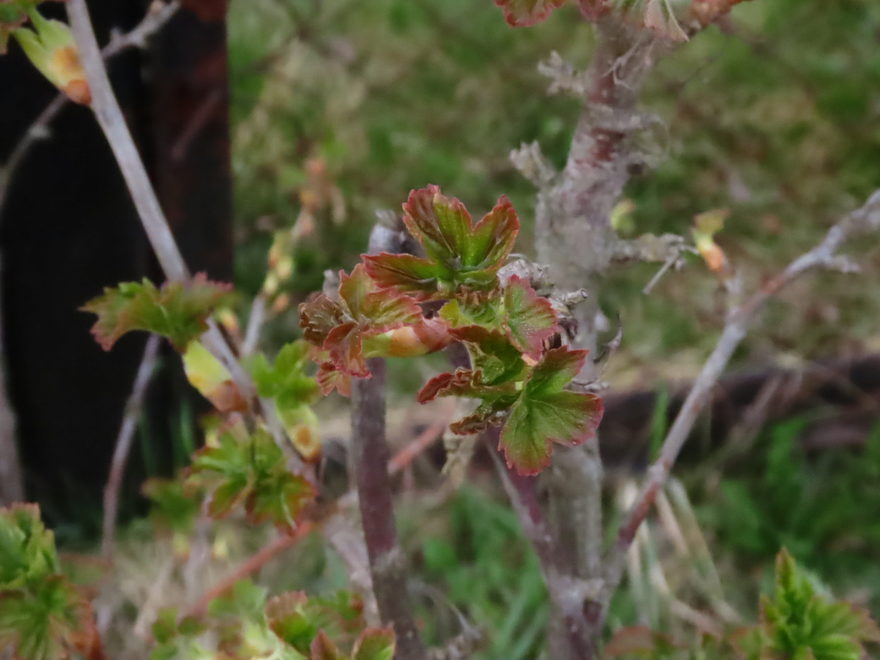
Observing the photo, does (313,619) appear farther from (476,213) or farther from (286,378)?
(476,213)

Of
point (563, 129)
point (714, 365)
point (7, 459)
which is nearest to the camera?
point (714, 365)

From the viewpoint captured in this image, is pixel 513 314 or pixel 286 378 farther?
pixel 286 378

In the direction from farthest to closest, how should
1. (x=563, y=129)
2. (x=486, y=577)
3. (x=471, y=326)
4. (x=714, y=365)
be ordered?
(x=563, y=129), (x=486, y=577), (x=714, y=365), (x=471, y=326)

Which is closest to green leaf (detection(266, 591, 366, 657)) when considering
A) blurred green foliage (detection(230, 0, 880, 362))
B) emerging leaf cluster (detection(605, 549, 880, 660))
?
emerging leaf cluster (detection(605, 549, 880, 660))

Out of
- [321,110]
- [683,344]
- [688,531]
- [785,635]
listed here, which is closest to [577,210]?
[785,635]

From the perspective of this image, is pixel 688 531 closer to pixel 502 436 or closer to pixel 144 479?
pixel 144 479

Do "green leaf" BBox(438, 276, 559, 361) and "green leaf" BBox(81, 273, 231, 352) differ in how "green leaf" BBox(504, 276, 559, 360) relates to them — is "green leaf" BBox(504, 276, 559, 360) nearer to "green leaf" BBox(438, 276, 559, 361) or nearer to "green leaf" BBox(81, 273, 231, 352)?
"green leaf" BBox(438, 276, 559, 361)

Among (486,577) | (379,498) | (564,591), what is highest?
(379,498)

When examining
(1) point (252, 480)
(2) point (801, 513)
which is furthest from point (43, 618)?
(2) point (801, 513)
